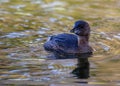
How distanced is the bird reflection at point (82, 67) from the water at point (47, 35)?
123 mm

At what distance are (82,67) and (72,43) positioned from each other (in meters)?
2.17

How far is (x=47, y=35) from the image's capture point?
16219 millimetres

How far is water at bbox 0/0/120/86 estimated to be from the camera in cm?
1169

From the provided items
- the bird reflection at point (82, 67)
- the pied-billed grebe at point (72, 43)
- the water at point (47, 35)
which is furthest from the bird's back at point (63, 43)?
the bird reflection at point (82, 67)

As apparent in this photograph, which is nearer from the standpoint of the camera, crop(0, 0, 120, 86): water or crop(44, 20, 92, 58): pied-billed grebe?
crop(0, 0, 120, 86): water

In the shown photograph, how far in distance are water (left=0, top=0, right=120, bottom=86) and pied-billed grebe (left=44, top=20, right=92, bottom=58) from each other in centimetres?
29

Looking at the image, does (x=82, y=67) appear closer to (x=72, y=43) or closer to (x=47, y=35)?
(x=72, y=43)

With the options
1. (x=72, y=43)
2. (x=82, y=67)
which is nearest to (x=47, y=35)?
(x=72, y=43)

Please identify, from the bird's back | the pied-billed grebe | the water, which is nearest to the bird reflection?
the water

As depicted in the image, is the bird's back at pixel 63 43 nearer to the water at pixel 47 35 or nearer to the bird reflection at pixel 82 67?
the water at pixel 47 35

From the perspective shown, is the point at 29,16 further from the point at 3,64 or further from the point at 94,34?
the point at 3,64

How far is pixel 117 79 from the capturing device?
11531 mm

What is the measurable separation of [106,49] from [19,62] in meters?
2.73

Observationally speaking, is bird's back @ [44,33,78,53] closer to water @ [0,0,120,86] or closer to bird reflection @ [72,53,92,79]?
water @ [0,0,120,86]
